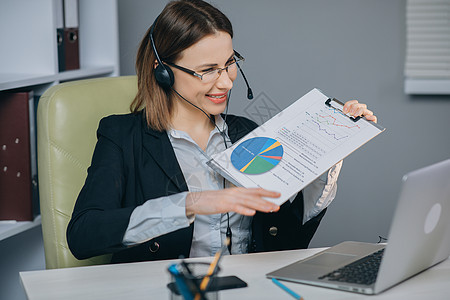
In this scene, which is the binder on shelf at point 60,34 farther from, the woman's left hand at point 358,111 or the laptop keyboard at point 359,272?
the laptop keyboard at point 359,272

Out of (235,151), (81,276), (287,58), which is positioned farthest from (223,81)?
(287,58)

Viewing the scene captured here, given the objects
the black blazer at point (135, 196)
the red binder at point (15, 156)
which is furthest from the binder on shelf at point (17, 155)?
the black blazer at point (135, 196)

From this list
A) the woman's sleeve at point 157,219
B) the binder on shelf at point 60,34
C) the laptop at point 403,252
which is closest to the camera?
the laptop at point 403,252

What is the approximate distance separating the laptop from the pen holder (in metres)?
0.24

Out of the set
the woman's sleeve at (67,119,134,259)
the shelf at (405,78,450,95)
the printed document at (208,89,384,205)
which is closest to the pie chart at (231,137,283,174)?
the printed document at (208,89,384,205)

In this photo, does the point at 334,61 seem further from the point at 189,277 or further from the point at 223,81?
the point at 189,277

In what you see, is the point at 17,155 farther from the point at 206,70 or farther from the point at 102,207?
the point at 206,70

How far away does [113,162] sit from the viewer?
4.49 ft

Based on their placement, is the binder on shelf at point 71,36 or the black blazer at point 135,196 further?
the binder on shelf at point 71,36

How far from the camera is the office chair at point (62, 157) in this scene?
1404 millimetres

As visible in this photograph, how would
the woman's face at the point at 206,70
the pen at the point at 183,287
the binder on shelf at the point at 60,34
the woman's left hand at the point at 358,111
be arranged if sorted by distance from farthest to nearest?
1. the binder on shelf at the point at 60,34
2. the woman's face at the point at 206,70
3. the woman's left hand at the point at 358,111
4. the pen at the point at 183,287

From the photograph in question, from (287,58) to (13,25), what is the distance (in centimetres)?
103

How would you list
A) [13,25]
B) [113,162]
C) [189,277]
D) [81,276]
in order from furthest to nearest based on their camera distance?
1. [13,25]
2. [113,162]
3. [81,276]
4. [189,277]

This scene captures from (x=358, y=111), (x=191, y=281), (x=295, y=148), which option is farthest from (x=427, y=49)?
(x=191, y=281)
